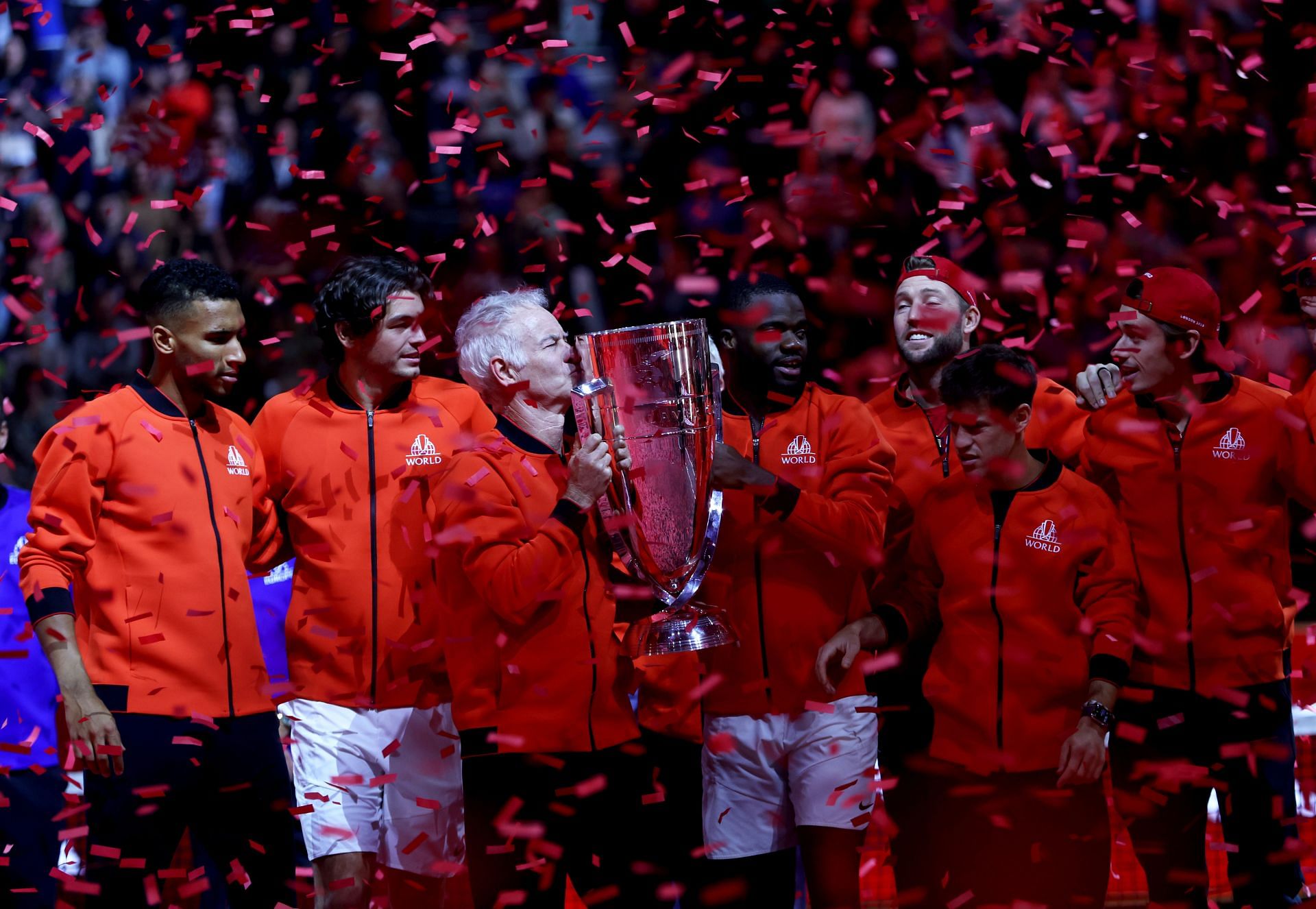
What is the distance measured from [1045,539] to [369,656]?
1640mm

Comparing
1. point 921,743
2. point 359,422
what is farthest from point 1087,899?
point 359,422

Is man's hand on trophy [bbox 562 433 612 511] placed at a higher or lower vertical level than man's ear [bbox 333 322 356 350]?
lower

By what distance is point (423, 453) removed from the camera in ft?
12.3

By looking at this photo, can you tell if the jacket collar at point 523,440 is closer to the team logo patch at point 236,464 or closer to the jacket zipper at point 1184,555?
the team logo patch at point 236,464

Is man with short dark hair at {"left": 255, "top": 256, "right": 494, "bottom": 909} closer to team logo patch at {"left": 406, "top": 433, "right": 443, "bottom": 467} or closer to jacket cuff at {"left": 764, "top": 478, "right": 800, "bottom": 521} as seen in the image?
team logo patch at {"left": 406, "top": 433, "right": 443, "bottom": 467}

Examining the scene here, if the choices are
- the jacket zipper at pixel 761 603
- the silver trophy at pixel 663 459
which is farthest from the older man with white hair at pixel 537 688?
the jacket zipper at pixel 761 603

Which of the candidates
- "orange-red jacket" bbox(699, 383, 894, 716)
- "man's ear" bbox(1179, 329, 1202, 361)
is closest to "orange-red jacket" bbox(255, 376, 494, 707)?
"orange-red jacket" bbox(699, 383, 894, 716)

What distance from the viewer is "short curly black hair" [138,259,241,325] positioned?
11.8 ft

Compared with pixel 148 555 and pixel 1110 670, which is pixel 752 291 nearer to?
pixel 1110 670

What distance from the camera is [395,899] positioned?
362 cm

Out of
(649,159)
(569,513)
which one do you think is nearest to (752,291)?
(569,513)

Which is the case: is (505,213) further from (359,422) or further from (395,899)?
(395,899)

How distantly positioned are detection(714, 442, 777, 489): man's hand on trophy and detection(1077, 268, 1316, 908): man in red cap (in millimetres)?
1049

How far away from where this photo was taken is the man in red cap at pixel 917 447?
3678mm
